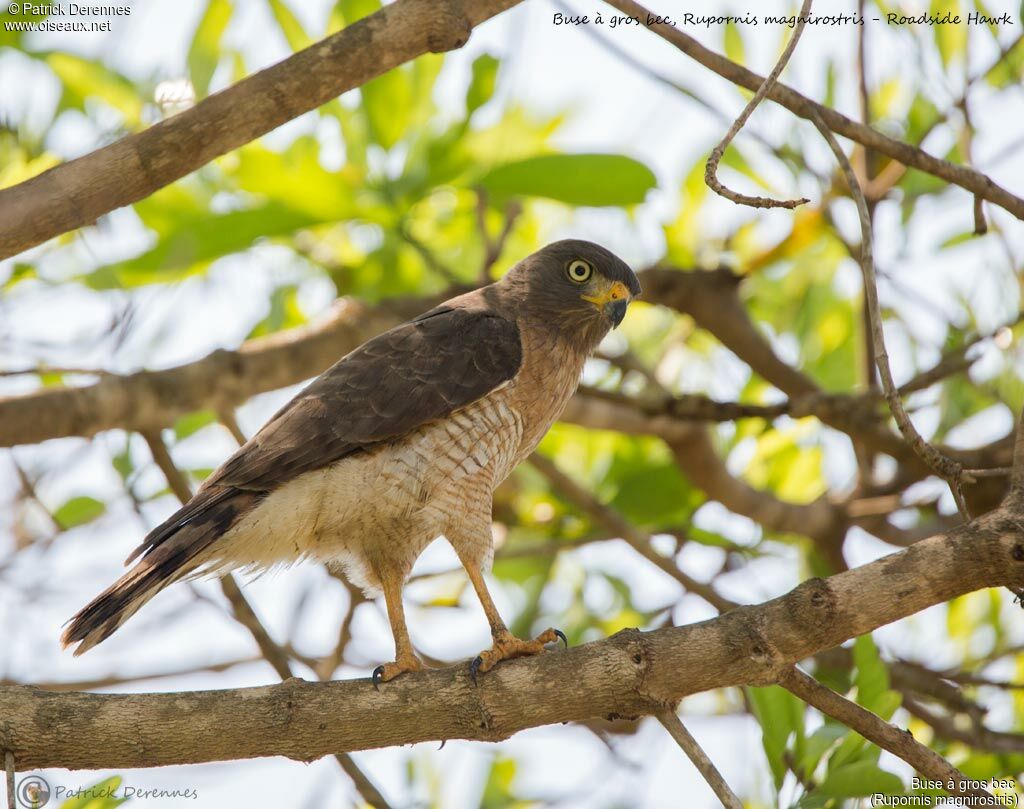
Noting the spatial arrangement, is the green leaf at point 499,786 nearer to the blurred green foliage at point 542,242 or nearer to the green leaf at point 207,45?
the blurred green foliage at point 542,242

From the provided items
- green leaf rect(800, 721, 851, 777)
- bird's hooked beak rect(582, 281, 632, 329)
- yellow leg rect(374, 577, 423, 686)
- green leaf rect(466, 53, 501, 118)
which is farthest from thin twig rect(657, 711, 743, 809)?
green leaf rect(466, 53, 501, 118)

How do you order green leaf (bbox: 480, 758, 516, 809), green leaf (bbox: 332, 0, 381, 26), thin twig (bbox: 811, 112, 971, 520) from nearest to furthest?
1. thin twig (bbox: 811, 112, 971, 520)
2. green leaf (bbox: 332, 0, 381, 26)
3. green leaf (bbox: 480, 758, 516, 809)

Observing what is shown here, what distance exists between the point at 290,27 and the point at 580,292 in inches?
77.1

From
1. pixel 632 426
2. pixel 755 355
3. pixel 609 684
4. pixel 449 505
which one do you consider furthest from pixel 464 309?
pixel 609 684

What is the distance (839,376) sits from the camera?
268 inches

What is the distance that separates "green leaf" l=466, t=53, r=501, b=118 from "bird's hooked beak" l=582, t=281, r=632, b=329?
1.03m

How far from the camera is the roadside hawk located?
4480mm

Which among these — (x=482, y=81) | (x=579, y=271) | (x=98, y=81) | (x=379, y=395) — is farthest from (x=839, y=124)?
(x=98, y=81)

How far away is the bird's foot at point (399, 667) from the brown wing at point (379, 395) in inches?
32.9

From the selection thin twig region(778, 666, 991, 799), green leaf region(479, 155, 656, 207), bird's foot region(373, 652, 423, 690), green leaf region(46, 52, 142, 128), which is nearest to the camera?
thin twig region(778, 666, 991, 799)

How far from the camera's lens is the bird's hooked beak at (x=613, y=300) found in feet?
Answer: 17.4

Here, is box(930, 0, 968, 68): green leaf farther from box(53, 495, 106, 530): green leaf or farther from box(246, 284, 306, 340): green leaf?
box(53, 495, 106, 530): green leaf

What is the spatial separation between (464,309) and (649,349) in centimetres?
255

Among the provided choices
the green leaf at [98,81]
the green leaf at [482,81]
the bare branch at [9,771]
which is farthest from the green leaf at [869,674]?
the green leaf at [98,81]
